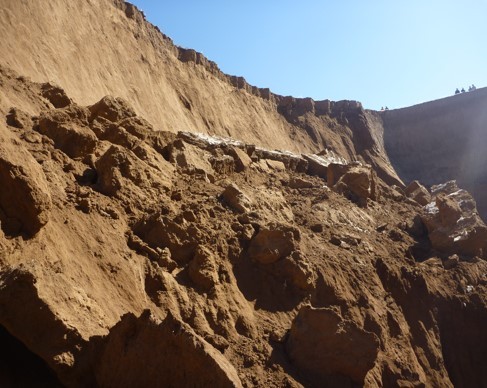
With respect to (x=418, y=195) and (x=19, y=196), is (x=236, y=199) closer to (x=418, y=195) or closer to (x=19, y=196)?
(x=19, y=196)

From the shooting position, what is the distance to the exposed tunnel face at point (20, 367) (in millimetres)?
5527

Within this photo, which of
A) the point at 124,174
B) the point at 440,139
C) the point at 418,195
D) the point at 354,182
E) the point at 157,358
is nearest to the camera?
the point at 157,358

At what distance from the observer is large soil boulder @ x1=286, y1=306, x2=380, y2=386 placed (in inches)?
297

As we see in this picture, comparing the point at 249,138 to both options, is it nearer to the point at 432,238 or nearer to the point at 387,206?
the point at 387,206

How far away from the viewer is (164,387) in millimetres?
5691

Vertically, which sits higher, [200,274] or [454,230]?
[454,230]

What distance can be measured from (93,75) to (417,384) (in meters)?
14.2

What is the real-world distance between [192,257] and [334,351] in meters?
2.38

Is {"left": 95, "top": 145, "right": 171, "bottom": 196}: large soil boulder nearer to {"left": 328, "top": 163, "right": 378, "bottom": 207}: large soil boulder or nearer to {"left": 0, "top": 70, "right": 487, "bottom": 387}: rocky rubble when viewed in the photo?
{"left": 0, "top": 70, "right": 487, "bottom": 387}: rocky rubble

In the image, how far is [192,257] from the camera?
8219 mm

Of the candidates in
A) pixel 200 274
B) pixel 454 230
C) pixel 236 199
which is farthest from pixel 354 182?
pixel 200 274

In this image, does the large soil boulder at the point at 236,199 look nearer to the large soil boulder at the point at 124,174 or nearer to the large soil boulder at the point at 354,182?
the large soil boulder at the point at 124,174

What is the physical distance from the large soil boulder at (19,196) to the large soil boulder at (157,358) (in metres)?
1.62

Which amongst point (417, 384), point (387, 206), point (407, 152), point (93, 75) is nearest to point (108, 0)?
point (93, 75)
